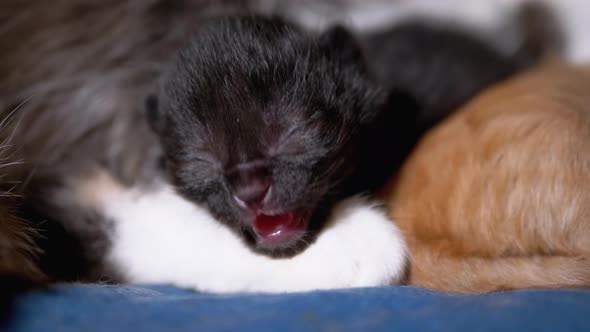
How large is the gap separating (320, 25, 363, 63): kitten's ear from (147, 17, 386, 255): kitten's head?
19mm

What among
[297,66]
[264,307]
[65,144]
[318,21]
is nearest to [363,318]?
[264,307]

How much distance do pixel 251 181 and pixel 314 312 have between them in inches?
9.7

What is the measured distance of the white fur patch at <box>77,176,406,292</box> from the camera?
103cm

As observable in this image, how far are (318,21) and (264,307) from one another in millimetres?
1166

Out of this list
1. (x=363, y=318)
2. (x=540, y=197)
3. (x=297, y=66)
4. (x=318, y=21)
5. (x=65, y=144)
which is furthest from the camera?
(x=318, y=21)

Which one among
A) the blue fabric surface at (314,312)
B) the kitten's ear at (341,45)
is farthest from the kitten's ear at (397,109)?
the blue fabric surface at (314,312)

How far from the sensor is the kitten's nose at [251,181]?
957 mm

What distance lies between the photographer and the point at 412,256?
1045 millimetres

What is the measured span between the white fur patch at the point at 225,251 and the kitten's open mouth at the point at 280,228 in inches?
1.7

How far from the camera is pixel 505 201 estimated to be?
963 millimetres

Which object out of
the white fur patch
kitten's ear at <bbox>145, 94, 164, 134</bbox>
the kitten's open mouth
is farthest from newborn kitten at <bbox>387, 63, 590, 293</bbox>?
kitten's ear at <bbox>145, 94, 164, 134</bbox>

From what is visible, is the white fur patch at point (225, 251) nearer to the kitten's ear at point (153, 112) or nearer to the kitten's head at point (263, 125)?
the kitten's head at point (263, 125)

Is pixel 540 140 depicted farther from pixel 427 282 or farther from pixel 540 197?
pixel 427 282

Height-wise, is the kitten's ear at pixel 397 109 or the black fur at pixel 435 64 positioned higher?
the black fur at pixel 435 64
